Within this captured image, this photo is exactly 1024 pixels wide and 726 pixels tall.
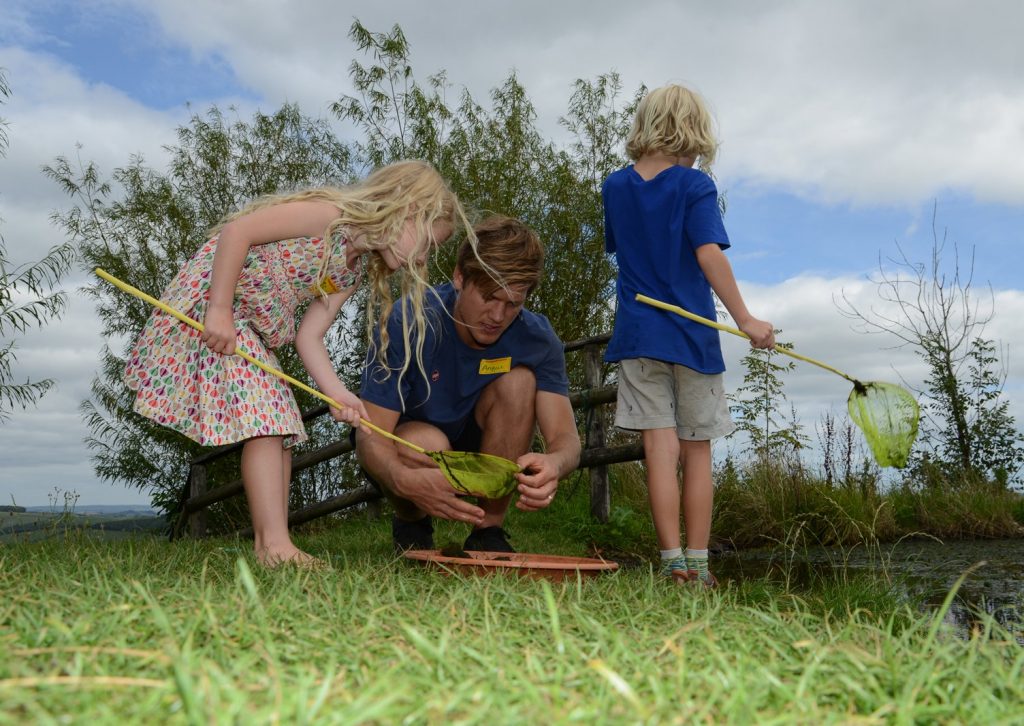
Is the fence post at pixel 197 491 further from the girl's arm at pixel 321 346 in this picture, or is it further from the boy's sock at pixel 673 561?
the boy's sock at pixel 673 561

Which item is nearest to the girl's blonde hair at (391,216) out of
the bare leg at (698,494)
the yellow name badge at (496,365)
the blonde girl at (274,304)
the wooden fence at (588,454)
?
the blonde girl at (274,304)

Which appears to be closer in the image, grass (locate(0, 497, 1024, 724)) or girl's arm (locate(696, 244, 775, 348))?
grass (locate(0, 497, 1024, 724))

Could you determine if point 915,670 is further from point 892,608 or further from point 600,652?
point 892,608

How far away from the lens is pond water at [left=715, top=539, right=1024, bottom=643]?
10.5ft

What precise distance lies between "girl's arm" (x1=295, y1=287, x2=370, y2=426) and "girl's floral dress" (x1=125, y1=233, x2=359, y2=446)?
0.17 feet

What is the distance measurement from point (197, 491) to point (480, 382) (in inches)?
168

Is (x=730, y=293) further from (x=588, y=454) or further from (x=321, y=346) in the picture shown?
(x=588, y=454)

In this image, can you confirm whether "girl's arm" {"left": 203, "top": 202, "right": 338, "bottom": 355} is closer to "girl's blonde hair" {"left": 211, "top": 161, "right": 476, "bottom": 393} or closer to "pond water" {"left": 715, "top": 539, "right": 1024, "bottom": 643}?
"girl's blonde hair" {"left": 211, "top": 161, "right": 476, "bottom": 393}

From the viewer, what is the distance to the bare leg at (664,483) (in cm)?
320

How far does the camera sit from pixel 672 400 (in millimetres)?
3344

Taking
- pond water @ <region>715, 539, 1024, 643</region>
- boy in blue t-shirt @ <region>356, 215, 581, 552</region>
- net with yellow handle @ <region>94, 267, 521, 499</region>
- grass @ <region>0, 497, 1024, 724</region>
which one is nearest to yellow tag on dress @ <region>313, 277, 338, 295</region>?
boy in blue t-shirt @ <region>356, 215, 581, 552</region>

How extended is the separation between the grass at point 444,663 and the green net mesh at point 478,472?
0.85 m

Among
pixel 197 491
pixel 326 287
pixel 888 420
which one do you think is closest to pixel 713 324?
pixel 888 420

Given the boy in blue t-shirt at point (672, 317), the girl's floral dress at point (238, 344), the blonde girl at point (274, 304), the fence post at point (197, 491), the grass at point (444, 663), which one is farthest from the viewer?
the fence post at point (197, 491)
